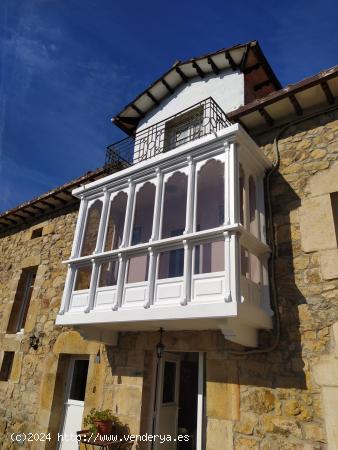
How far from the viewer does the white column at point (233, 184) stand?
4215mm

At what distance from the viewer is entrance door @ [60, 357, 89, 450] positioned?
627cm

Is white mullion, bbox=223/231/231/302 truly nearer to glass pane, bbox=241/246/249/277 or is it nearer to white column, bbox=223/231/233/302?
white column, bbox=223/231/233/302

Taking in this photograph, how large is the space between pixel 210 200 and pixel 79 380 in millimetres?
4694

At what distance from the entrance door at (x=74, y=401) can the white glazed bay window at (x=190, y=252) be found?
2053 mm

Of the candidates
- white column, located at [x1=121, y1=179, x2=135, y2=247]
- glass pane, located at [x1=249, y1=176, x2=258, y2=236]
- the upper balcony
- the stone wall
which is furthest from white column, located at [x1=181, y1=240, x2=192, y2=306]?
the stone wall

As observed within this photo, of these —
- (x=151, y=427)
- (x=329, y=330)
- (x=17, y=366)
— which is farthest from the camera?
(x=17, y=366)

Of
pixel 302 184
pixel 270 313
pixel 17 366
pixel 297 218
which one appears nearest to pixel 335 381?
pixel 270 313

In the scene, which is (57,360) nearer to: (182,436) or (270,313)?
(182,436)

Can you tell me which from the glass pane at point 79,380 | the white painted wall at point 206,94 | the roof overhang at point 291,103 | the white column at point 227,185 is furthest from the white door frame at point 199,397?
the white painted wall at point 206,94

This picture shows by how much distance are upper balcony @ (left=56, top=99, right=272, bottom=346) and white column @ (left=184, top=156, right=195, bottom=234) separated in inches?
0.6

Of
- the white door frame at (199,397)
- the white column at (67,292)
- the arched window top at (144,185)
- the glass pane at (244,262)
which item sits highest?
the arched window top at (144,185)

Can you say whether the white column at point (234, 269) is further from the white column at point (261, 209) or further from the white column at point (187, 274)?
the white column at point (261, 209)

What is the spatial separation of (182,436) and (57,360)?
9.64 ft

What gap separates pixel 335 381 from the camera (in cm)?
371
